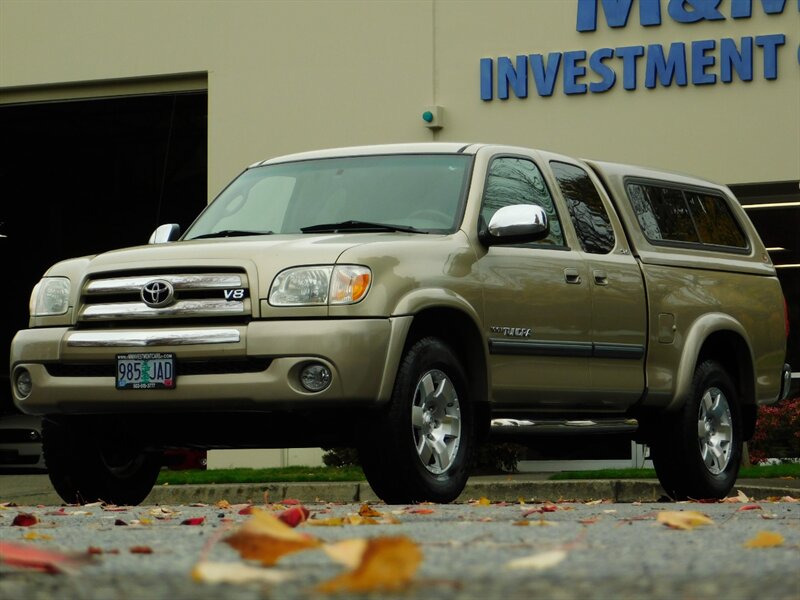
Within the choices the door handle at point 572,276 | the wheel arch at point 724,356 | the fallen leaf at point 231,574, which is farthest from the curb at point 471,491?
the fallen leaf at point 231,574

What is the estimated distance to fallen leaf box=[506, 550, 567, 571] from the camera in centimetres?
368

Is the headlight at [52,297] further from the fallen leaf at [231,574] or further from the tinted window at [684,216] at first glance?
the fallen leaf at [231,574]

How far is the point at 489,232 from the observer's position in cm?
787

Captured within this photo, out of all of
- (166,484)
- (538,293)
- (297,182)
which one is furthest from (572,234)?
(166,484)

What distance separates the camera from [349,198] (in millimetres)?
8359

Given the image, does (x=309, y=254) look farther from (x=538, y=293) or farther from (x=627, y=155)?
(x=627, y=155)

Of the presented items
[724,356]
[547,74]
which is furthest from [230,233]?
[547,74]

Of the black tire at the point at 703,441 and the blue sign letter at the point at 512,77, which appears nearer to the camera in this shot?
the black tire at the point at 703,441

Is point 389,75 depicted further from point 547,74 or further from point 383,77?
point 547,74

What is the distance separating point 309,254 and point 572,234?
1.98 metres

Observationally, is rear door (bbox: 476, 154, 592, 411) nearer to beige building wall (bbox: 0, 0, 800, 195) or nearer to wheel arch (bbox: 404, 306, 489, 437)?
wheel arch (bbox: 404, 306, 489, 437)

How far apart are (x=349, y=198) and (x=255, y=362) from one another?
58.1 inches

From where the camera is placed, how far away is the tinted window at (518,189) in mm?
8352

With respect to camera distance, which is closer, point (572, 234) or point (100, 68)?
point (572, 234)
